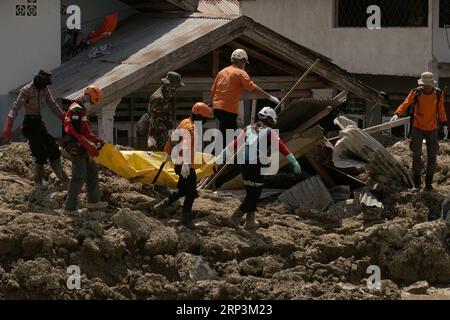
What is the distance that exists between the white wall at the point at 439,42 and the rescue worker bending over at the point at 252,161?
12461 mm

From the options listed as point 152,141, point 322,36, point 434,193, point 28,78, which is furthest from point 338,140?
point 322,36

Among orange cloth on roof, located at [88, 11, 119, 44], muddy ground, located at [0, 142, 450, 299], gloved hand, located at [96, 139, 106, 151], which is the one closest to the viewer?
muddy ground, located at [0, 142, 450, 299]

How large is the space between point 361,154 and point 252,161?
2.36 metres

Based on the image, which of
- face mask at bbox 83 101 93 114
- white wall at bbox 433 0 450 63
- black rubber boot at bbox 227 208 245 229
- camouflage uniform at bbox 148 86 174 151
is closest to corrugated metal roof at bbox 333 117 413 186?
black rubber boot at bbox 227 208 245 229

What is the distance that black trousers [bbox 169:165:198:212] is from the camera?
54.8 feet

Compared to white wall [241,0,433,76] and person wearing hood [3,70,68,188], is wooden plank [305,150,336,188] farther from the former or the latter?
white wall [241,0,433,76]

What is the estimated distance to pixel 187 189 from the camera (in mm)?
16734

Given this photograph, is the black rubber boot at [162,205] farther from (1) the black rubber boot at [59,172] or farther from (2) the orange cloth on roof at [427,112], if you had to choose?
(2) the orange cloth on roof at [427,112]

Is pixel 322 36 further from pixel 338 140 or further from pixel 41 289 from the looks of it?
pixel 41 289

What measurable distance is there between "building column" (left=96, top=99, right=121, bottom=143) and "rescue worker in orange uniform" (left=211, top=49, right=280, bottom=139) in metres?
2.43

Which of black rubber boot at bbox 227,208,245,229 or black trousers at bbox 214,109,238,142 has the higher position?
black trousers at bbox 214,109,238,142

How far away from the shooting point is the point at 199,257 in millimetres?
16266

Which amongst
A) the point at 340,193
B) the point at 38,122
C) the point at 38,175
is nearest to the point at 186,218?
the point at 38,175

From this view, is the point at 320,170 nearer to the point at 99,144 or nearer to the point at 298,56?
the point at 99,144
